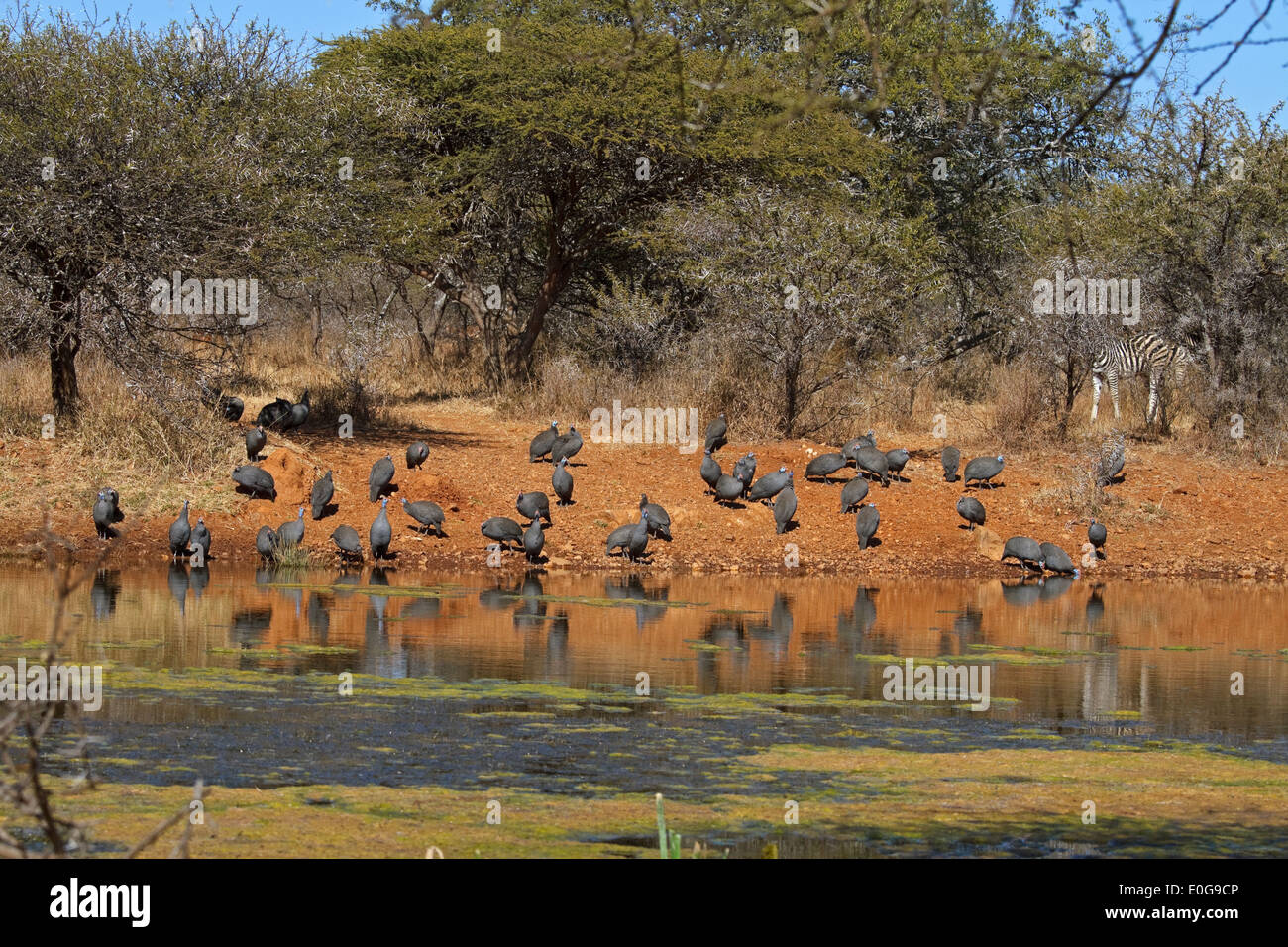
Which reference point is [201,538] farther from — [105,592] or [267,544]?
[105,592]

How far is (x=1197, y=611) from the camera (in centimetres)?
1496

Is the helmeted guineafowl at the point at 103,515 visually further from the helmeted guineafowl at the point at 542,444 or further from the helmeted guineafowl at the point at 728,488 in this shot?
the helmeted guineafowl at the point at 728,488

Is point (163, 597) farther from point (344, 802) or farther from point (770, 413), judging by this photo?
point (770, 413)

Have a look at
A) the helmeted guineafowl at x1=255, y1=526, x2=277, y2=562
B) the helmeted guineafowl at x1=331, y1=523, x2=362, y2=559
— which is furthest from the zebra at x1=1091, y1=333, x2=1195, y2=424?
the helmeted guineafowl at x1=255, y1=526, x2=277, y2=562

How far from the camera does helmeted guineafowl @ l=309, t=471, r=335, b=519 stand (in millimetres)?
17312

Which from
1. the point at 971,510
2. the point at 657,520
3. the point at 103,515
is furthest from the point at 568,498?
the point at 103,515

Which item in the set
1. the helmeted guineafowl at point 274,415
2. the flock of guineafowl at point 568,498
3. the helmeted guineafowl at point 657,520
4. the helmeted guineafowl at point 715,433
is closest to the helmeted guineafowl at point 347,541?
the flock of guineafowl at point 568,498

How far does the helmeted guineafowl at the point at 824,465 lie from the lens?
765 inches

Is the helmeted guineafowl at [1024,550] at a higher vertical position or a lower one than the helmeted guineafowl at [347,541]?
lower

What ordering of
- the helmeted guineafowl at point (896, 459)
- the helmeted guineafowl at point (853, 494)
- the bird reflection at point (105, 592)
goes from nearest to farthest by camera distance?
the bird reflection at point (105, 592) < the helmeted guineafowl at point (853, 494) < the helmeted guineafowl at point (896, 459)

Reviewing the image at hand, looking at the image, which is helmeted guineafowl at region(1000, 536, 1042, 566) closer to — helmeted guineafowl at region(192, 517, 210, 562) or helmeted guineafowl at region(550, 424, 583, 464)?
helmeted guineafowl at region(550, 424, 583, 464)

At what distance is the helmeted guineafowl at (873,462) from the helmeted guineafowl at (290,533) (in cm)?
725

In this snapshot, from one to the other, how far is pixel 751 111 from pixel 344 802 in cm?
2081

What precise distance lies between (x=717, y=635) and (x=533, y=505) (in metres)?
5.41
